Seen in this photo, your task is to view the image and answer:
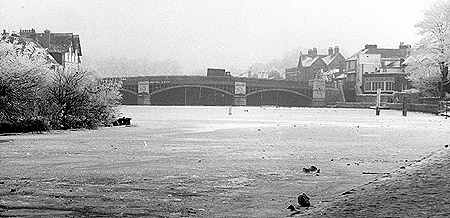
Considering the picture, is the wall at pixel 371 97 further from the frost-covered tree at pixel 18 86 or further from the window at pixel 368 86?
the frost-covered tree at pixel 18 86

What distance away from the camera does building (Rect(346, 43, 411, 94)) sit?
15150 centimetres

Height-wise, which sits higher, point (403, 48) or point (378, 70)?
point (403, 48)

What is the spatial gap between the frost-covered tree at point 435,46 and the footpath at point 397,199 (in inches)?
2885

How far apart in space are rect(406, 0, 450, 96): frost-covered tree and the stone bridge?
56971mm

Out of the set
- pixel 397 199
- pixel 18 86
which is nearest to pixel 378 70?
pixel 18 86

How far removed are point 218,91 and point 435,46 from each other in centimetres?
6948

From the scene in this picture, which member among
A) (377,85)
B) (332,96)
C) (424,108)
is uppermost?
(377,85)

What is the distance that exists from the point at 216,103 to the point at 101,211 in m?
147

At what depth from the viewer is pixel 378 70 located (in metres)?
162

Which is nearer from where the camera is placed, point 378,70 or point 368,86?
point 368,86

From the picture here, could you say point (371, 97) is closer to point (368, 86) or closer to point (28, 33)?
point (368, 86)

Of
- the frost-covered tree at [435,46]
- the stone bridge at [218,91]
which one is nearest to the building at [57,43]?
the stone bridge at [218,91]

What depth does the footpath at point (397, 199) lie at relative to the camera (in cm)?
966

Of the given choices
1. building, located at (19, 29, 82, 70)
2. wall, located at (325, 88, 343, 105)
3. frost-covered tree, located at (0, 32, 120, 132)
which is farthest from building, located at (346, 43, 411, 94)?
frost-covered tree, located at (0, 32, 120, 132)
